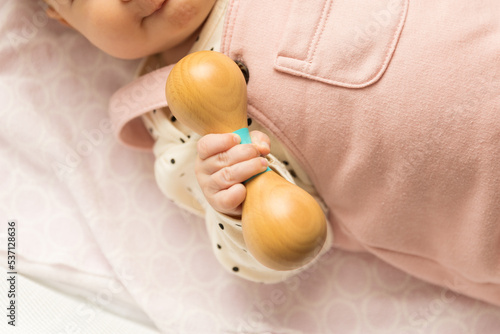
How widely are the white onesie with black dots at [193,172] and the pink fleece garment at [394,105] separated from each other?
0.15 feet

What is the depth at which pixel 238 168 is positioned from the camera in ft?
2.33

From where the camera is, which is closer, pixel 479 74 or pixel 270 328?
pixel 479 74

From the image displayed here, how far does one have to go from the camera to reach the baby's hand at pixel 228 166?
706 millimetres

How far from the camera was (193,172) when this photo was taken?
3.14 feet

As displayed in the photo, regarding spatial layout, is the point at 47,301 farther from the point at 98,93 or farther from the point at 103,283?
the point at 98,93

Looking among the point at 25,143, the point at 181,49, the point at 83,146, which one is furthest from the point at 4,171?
the point at 181,49

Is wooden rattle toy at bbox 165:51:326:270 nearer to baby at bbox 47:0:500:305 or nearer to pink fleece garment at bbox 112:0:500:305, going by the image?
baby at bbox 47:0:500:305

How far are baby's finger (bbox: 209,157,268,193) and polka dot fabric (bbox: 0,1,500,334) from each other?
0.42m

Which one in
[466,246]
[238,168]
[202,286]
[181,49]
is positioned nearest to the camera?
[238,168]

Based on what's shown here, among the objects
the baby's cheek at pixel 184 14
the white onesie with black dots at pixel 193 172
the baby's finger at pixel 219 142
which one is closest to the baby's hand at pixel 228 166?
the baby's finger at pixel 219 142

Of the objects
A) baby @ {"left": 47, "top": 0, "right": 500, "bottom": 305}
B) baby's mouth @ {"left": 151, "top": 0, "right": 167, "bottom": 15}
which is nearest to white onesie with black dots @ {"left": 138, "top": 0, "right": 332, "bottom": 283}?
baby @ {"left": 47, "top": 0, "right": 500, "bottom": 305}

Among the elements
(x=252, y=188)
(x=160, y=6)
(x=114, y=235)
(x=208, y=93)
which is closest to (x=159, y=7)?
(x=160, y=6)

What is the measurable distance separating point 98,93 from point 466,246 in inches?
33.8

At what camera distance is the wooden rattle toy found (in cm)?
63
